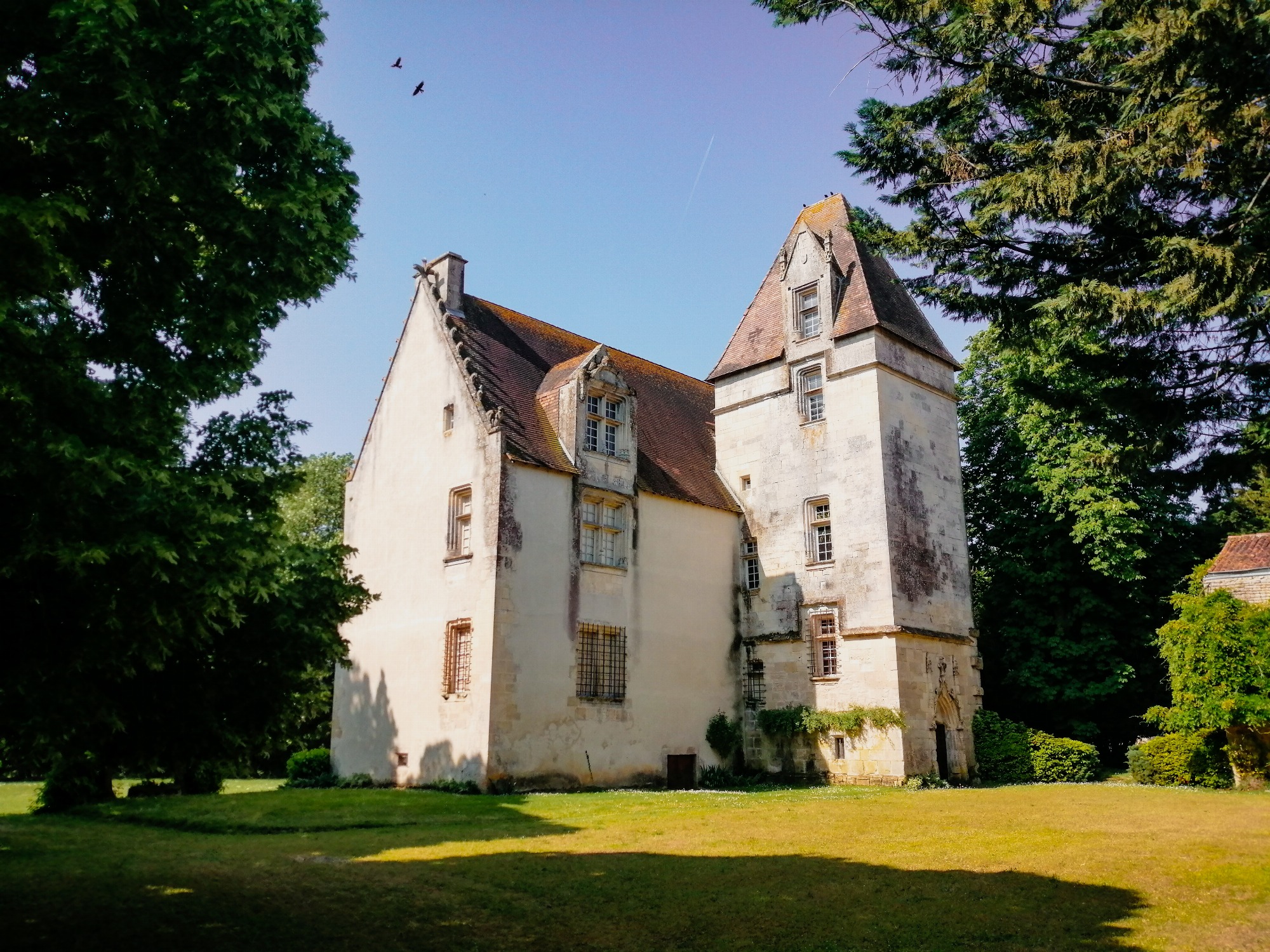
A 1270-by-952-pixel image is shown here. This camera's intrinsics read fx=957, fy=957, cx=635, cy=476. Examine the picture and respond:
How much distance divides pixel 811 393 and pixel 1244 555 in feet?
44.0

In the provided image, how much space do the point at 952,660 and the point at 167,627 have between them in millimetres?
22126

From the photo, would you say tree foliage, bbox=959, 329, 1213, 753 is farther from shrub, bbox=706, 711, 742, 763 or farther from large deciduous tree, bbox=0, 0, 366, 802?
large deciduous tree, bbox=0, 0, 366, 802

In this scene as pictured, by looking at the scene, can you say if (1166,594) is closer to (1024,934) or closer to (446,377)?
(446,377)

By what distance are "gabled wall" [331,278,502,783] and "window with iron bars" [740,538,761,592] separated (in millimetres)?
8786

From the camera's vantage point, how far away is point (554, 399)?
24.3 metres

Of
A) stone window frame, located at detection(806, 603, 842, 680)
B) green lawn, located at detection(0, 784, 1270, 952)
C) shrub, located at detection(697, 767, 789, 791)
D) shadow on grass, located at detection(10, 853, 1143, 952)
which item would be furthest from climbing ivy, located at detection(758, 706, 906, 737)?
shadow on grass, located at detection(10, 853, 1143, 952)

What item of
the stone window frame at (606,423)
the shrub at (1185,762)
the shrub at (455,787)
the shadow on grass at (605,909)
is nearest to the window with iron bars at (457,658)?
the shrub at (455,787)

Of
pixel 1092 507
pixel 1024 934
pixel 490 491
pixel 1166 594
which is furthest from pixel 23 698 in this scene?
pixel 1166 594

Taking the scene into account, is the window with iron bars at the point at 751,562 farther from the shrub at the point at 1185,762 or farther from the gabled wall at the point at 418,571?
the shrub at the point at 1185,762

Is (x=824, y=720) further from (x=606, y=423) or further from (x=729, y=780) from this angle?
(x=606, y=423)

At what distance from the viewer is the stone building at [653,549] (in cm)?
2189

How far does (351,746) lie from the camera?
2414cm

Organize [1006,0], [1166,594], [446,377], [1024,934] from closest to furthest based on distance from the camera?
[1024,934]
[1006,0]
[446,377]
[1166,594]

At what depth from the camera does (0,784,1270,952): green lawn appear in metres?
7.53
